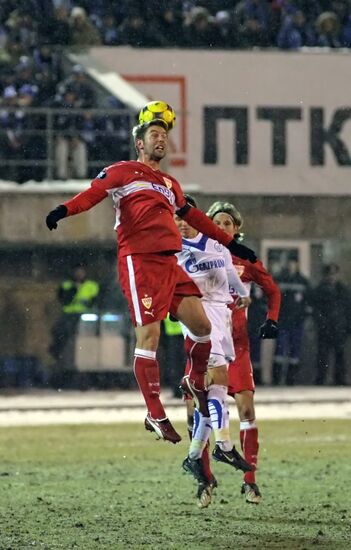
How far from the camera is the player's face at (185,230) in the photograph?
10977 millimetres

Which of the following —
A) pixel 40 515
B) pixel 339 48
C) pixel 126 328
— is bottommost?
pixel 40 515

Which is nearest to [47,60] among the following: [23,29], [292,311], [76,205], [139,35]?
[23,29]

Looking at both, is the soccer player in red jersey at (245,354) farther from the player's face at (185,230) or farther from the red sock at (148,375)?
the red sock at (148,375)

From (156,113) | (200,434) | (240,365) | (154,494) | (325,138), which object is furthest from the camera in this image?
(325,138)

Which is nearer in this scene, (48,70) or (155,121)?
(155,121)

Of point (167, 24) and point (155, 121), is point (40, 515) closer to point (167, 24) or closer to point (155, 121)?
point (155, 121)

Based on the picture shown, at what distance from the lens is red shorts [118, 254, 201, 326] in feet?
33.1

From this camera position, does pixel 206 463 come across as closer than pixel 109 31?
Yes

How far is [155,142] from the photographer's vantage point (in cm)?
1007

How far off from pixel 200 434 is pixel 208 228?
142 cm

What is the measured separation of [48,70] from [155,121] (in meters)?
14.8

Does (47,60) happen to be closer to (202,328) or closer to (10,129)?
(10,129)

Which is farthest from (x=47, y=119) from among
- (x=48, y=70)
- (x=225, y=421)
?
(x=225, y=421)

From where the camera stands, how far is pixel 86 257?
26.2m
